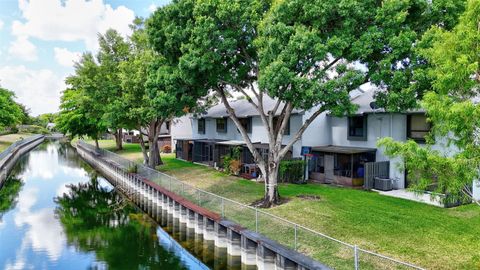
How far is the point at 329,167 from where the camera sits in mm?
30094

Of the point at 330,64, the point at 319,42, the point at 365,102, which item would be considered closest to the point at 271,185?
the point at 330,64

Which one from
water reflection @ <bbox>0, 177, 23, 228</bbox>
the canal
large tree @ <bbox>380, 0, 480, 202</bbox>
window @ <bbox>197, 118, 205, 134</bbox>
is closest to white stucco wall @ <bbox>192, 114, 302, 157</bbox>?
window @ <bbox>197, 118, 205, 134</bbox>

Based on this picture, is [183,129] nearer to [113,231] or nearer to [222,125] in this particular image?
[222,125]

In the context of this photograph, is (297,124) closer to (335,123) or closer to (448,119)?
(335,123)

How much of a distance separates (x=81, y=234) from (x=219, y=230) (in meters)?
9.48

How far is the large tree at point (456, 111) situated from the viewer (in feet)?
31.0

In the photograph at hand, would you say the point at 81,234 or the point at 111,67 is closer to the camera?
the point at 81,234

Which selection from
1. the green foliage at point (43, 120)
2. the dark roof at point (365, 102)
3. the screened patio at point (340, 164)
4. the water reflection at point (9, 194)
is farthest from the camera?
the green foliage at point (43, 120)

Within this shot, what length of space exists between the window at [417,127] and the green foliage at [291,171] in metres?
7.93

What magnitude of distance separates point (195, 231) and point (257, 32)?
1116 cm

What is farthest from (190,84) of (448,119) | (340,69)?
(448,119)

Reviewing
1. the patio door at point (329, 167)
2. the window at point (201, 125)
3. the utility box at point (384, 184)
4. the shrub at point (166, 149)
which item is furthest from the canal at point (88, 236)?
the shrub at point (166, 149)

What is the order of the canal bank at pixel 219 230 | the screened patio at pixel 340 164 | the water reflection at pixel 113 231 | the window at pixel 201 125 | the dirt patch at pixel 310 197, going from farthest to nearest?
the window at pixel 201 125 → the screened patio at pixel 340 164 → the dirt patch at pixel 310 197 → the water reflection at pixel 113 231 → the canal bank at pixel 219 230

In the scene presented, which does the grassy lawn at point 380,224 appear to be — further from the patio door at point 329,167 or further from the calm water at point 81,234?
the calm water at point 81,234
